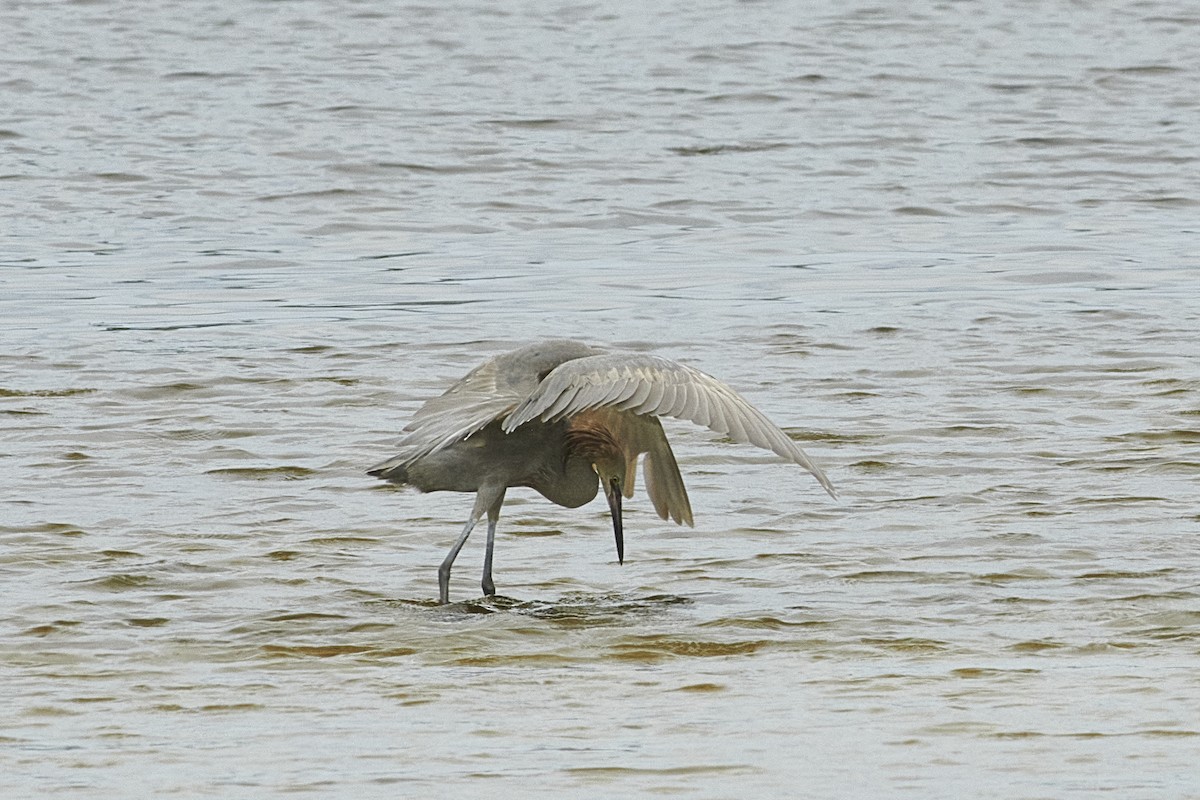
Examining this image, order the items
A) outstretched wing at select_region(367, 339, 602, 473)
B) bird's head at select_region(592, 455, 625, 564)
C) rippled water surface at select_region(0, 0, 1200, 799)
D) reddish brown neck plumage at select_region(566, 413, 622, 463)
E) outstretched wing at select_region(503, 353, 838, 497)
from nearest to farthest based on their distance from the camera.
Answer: rippled water surface at select_region(0, 0, 1200, 799) < outstretched wing at select_region(503, 353, 838, 497) < outstretched wing at select_region(367, 339, 602, 473) < reddish brown neck plumage at select_region(566, 413, 622, 463) < bird's head at select_region(592, 455, 625, 564)

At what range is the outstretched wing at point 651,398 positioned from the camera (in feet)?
24.2

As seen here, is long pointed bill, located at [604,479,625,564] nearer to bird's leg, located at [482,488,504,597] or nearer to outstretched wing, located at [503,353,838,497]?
bird's leg, located at [482,488,504,597]

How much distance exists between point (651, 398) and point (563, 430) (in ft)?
2.38

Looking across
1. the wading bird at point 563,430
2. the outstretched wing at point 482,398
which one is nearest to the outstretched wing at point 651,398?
the wading bird at point 563,430

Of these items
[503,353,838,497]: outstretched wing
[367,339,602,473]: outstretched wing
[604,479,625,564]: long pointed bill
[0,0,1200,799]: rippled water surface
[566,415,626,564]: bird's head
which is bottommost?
[0,0,1200,799]: rippled water surface

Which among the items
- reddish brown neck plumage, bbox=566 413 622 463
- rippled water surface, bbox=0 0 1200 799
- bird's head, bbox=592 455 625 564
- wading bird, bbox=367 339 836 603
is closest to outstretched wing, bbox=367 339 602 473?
wading bird, bbox=367 339 836 603

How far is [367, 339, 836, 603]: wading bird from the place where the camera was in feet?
24.5

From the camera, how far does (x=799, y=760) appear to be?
595 centimetres

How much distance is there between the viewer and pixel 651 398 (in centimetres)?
745

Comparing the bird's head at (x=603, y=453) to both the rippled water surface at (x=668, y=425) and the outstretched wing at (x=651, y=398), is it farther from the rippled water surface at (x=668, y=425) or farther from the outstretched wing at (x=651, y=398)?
the outstretched wing at (x=651, y=398)

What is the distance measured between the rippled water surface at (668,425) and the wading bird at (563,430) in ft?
1.16

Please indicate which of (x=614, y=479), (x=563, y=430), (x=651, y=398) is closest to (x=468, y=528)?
(x=563, y=430)

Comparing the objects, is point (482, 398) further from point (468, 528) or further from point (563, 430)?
point (468, 528)

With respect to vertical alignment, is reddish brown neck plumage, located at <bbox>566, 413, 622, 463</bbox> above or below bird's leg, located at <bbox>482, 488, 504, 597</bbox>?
above
